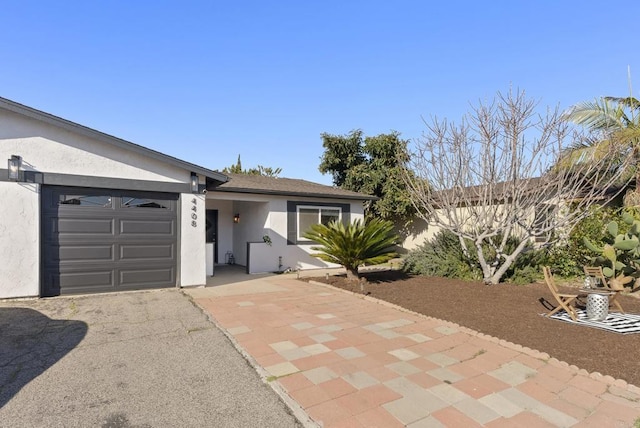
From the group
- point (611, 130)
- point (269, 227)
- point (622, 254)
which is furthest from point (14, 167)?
point (611, 130)

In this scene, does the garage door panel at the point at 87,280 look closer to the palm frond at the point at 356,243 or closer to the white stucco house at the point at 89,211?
the white stucco house at the point at 89,211

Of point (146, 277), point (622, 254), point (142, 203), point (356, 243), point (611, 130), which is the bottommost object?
point (146, 277)

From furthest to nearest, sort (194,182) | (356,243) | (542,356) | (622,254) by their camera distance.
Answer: (194,182) < (356,243) < (622,254) < (542,356)

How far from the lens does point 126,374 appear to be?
3.65 metres

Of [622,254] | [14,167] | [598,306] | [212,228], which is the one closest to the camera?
[598,306]

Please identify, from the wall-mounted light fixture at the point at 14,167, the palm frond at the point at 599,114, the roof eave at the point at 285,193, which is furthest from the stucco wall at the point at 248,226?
the palm frond at the point at 599,114

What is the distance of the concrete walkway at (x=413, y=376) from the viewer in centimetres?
292

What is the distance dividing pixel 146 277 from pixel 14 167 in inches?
128

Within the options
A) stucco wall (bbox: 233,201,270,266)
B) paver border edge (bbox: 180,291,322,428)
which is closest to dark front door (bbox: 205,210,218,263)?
stucco wall (bbox: 233,201,270,266)

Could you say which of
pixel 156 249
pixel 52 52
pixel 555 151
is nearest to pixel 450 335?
pixel 555 151

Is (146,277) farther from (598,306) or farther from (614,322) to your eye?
(614,322)

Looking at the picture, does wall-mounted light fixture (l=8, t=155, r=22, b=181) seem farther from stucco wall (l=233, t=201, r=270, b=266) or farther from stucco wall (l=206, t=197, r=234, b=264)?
stucco wall (l=206, t=197, r=234, b=264)

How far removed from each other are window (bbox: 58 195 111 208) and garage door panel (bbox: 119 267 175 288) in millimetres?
1514

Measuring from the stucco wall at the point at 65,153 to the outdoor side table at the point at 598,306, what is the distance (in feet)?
28.0
